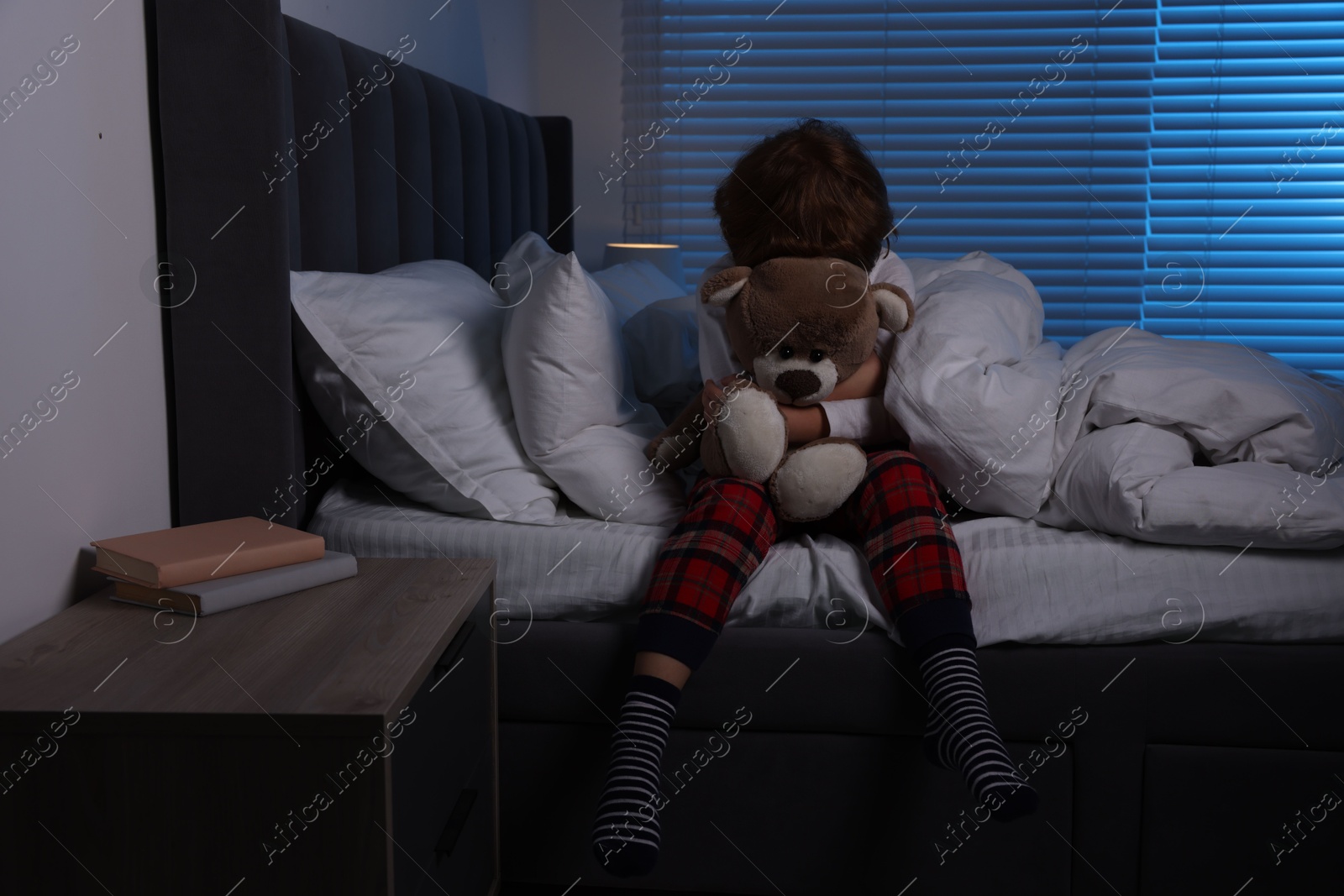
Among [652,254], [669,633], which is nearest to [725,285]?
[669,633]

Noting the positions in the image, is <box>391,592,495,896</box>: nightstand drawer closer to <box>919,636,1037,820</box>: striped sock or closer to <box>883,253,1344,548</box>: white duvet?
<box>919,636,1037,820</box>: striped sock

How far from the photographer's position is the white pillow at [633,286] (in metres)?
1.72

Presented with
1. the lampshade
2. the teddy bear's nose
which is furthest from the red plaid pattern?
the lampshade

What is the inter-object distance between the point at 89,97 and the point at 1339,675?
4.61ft

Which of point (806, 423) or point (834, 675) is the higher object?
point (806, 423)

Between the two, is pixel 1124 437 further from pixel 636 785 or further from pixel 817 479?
pixel 636 785

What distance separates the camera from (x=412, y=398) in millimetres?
1203

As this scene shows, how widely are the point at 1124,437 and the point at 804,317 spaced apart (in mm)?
411

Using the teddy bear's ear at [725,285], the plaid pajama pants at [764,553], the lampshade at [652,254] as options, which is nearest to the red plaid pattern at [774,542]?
the plaid pajama pants at [764,553]

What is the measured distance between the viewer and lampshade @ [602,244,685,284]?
8.15ft

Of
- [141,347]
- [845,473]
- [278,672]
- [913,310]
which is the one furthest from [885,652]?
[141,347]

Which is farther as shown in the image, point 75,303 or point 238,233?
point 238,233

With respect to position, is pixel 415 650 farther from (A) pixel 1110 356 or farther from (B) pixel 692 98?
(B) pixel 692 98

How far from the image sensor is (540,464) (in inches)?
49.4
